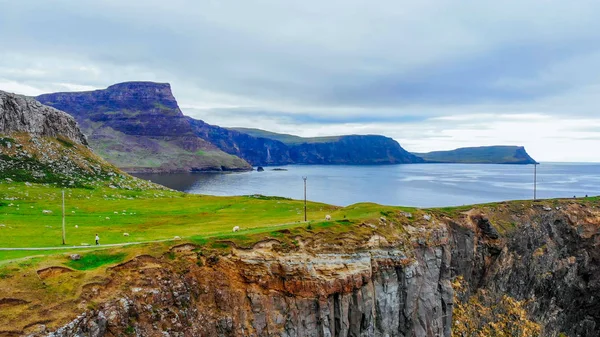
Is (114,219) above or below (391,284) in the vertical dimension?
above

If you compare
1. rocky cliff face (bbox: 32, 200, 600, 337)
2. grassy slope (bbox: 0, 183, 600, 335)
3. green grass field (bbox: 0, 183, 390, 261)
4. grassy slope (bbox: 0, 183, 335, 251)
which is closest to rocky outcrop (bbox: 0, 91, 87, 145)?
grassy slope (bbox: 0, 183, 335, 251)

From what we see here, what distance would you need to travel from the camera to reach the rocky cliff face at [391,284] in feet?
87.5

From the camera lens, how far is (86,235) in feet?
116

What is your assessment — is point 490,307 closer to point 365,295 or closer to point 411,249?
point 411,249

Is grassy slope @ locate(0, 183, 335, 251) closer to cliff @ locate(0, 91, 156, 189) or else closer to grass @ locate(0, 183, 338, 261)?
grass @ locate(0, 183, 338, 261)

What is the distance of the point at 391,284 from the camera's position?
120ft

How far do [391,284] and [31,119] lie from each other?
110057 mm

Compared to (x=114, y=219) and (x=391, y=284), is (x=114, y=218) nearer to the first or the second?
(x=114, y=219)

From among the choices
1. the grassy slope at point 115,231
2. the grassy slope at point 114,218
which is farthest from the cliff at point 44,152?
the grassy slope at point 115,231

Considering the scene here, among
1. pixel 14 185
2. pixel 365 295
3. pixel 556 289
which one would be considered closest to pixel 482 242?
pixel 556 289

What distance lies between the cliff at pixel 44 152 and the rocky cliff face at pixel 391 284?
7285cm

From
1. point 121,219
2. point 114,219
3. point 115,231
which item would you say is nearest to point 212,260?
point 115,231

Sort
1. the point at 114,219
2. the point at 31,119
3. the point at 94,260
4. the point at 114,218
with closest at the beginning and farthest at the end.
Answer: the point at 94,260, the point at 114,219, the point at 114,218, the point at 31,119

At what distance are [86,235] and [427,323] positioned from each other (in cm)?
3507
